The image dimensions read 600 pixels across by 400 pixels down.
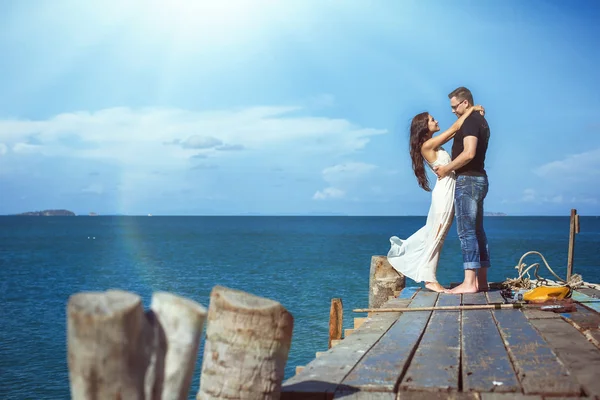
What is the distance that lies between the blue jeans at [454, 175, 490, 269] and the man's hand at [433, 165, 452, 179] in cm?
18

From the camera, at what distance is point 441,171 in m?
8.84

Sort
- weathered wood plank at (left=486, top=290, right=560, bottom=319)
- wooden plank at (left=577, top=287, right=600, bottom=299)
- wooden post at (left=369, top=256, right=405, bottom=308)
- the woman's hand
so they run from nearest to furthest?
weathered wood plank at (left=486, top=290, right=560, bottom=319), the woman's hand, wooden plank at (left=577, top=287, right=600, bottom=299), wooden post at (left=369, top=256, right=405, bottom=308)

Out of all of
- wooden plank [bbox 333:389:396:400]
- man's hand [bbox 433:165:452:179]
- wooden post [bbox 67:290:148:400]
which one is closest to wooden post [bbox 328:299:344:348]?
man's hand [bbox 433:165:452:179]

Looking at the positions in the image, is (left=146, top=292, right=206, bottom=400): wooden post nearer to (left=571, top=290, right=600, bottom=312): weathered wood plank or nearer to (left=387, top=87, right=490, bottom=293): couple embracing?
(left=571, top=290, right=600, bottom=312): weathered wood plank

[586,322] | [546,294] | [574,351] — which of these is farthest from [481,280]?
[574,351]

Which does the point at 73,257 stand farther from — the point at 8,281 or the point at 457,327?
the point at 457,327

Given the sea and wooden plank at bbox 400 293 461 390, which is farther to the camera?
the sea

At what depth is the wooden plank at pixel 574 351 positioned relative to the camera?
4.30 meters

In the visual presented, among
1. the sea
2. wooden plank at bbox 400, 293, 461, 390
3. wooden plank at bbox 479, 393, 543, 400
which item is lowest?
the sea

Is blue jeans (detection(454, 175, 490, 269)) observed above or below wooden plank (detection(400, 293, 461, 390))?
above

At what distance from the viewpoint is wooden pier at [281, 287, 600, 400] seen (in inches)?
164

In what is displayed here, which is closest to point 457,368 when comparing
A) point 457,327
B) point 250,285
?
point 457,327

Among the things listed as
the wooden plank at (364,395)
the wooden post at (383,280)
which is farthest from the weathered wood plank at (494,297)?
the wooden plank at (364,395)

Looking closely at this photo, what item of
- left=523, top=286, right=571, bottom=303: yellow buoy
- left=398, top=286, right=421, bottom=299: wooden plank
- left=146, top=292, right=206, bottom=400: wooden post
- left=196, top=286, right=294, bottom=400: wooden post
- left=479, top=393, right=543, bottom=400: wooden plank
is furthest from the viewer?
left=398, top=286, right=421, bottom=299: wooden plank
